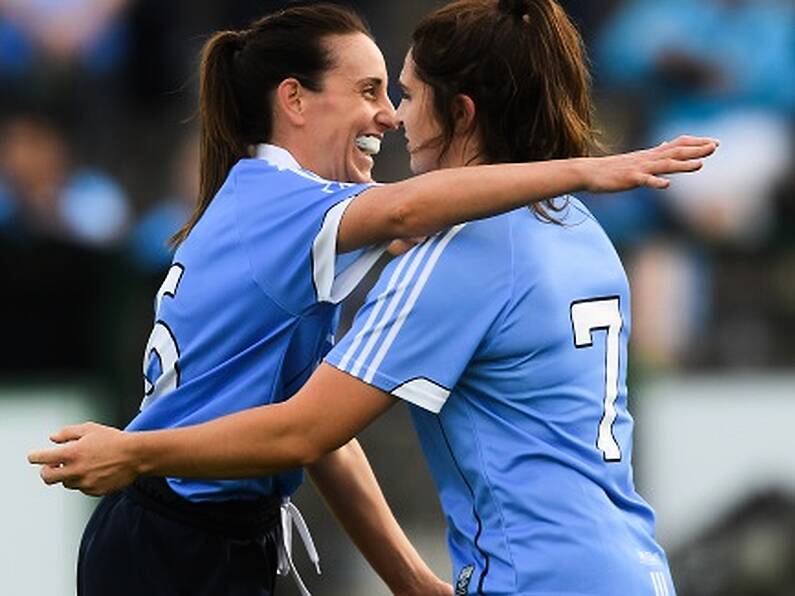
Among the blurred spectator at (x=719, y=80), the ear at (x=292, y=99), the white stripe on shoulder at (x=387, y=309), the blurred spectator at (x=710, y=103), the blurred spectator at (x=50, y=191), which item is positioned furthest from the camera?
the blurred spectator at (x=719, y=80)

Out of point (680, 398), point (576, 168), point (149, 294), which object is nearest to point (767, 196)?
point (680, 398)

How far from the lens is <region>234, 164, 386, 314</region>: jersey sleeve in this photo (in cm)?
357

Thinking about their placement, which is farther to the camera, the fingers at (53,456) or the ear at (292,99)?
the ear at (292,99)

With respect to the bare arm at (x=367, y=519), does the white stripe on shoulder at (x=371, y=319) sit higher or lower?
higher

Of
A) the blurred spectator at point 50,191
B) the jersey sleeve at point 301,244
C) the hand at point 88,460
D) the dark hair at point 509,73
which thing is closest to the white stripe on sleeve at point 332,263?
the jersey sleeve at point 301,244

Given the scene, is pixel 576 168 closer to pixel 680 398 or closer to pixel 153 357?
pixel 153 357

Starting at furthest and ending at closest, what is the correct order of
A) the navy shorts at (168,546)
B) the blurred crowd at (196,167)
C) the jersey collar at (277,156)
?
the blurred crowd at (196,167), the jersey collar at (277,156), the navy shorts at (168,546)

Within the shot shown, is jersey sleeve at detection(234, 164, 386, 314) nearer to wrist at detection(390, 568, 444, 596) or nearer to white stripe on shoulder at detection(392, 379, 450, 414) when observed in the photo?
white stripe on shoulder at detection(392, 379, 450, 414)

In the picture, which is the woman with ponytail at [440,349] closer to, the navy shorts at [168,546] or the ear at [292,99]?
the navy shorts at [168,546]

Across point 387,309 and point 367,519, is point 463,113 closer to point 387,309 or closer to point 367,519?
point 387,309

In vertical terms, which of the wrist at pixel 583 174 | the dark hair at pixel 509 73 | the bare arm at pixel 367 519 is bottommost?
the bare arm at pixel 367 519

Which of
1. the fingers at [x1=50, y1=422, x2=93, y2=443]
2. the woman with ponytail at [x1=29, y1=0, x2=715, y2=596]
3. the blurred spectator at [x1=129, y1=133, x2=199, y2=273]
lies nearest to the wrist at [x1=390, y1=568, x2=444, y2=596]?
the woman with ponytail at [x1=29, y1=0, x2=715, y2=596]

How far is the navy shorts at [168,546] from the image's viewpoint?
3.71 m

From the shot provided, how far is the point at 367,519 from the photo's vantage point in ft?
13.1
